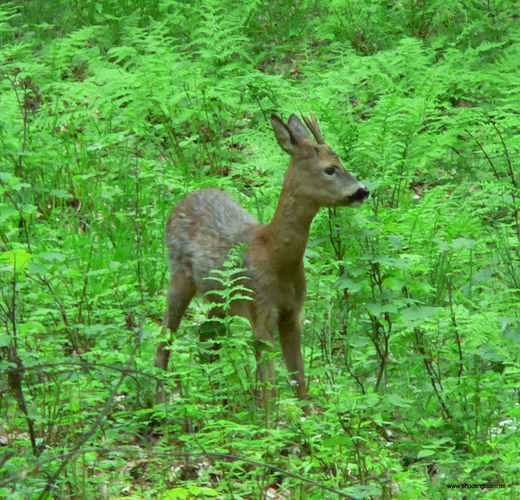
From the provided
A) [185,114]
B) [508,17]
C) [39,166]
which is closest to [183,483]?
[39,166]

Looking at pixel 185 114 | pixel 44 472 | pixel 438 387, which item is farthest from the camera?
pixel 185 114

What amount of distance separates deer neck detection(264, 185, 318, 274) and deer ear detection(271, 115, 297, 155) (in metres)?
0.28

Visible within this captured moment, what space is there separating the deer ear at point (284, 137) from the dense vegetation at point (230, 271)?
511mm

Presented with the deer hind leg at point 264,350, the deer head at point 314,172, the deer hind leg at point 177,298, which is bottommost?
the deer hind leg at point 264,350

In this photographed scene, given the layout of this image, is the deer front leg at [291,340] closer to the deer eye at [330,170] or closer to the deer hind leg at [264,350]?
the deer hind leg at [264,350]

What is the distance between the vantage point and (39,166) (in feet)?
34.8

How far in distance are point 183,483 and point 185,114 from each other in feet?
19.5

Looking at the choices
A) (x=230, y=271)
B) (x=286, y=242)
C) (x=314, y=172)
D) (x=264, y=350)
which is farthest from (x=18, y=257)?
(x=314, y=172)

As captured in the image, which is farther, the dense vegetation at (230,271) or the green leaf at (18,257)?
the dense vegetation at (230,271)

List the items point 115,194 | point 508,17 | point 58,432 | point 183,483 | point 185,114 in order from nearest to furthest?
point 183,483 → point 58,432 → point 115,194 → point 185,114 → point 508,17

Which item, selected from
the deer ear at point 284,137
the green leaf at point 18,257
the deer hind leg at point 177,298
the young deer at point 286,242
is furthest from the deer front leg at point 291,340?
the green leaf at point 18,257

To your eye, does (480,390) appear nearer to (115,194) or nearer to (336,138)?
(336,138)

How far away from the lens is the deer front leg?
24.6ft

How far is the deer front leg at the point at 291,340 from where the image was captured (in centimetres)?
750
